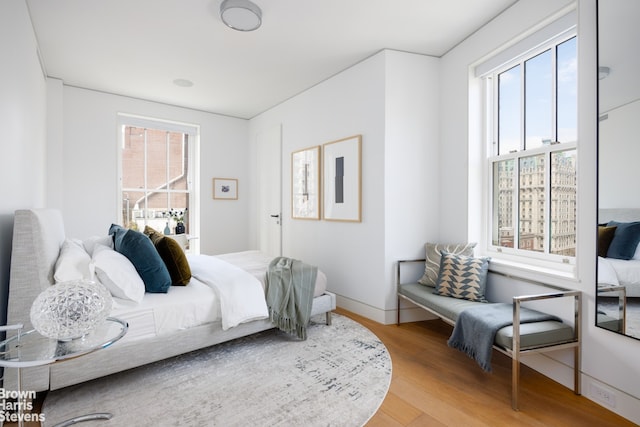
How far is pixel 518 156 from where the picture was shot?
2760 mm

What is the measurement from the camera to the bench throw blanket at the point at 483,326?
2062 mm

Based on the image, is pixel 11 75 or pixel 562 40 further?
pixel 562 40

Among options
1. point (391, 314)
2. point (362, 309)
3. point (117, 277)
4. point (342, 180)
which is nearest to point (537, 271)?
point (391, 314)

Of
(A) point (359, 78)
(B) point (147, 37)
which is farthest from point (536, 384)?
(B) point (147, 37)

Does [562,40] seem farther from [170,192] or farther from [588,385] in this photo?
[170,192]

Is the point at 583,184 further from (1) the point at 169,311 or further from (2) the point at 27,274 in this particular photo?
(2) the point at 27,274

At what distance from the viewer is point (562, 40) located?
2354 mm

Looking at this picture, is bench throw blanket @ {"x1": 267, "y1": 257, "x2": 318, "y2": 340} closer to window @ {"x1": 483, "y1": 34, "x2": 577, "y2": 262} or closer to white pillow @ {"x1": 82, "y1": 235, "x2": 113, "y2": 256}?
white pillow @ {"x1": 82, "y1": 235, "x2": 113, "y2": 256}

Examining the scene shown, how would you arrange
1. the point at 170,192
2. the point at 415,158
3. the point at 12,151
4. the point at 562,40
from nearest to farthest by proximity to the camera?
1. the point at 12,151
2. the point at 562,40
3. the point at 415,158
4. the point at 170,192

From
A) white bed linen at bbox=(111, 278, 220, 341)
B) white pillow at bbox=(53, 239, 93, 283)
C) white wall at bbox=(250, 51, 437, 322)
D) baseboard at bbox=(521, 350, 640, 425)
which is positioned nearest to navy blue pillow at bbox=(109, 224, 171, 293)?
white bed linen at bbox=(111, 278, 220, 341)

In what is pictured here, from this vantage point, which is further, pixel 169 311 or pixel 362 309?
pixel 362 309

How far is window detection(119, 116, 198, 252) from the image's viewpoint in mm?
4801

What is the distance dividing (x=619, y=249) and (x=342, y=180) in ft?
8.22

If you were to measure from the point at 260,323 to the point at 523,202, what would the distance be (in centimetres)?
245
